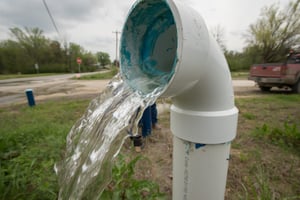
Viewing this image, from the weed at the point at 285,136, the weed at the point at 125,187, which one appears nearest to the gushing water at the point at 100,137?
the weed at the point at 125,187

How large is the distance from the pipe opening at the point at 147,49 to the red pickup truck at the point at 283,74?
6.09 meters

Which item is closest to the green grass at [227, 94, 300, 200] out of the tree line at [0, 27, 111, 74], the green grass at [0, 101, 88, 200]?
the green grass at [0, 101, 88, 200]

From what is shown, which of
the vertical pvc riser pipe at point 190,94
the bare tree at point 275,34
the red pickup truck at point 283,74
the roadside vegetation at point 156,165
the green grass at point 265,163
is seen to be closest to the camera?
the vertical pvc riser pipe at point 190,94

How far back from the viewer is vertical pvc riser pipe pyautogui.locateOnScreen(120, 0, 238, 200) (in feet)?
1.95

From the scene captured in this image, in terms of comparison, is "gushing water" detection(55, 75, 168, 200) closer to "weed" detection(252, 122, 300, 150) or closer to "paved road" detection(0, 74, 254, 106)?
"weed" detection(252, 122, 300, 150)

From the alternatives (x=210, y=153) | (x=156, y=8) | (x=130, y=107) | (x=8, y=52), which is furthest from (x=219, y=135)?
(x=8, y=52)

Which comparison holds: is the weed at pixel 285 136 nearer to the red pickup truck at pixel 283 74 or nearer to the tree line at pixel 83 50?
Answer: the red pickup truck at pixel 283 74

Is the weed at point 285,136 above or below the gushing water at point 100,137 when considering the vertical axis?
below

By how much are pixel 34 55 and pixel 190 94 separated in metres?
34.6

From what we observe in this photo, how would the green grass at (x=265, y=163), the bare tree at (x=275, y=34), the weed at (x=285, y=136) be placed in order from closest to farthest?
the green grass at (x=265, y=163) < the weed at (x=285, y=136) < the bare tree at (x=275, y=34)

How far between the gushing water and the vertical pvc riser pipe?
8 centimetres

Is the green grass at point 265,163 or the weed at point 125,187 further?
the green grass at point 265,163

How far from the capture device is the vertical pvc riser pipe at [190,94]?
0.59 metres

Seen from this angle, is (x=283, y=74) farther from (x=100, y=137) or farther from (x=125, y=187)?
(x=100, y=137)
